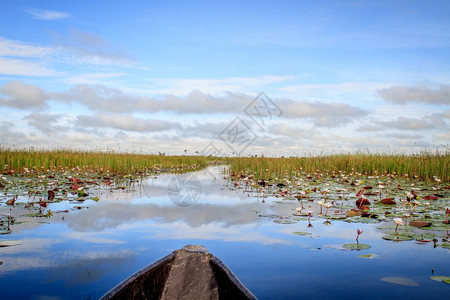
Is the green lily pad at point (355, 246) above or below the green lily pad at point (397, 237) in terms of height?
below

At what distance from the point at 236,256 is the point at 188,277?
1.29 meters

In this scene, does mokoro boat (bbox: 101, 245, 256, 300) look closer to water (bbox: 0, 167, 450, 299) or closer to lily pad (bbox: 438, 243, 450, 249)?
water (bbox: 0, 167, 450, 299)

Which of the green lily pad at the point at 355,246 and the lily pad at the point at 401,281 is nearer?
the lily pad at the point at 401,281

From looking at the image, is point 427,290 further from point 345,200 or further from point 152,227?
point 345,200

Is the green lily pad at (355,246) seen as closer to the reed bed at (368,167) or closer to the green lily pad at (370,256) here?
the green lily pad at (370,256)

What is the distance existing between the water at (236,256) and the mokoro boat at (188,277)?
0.51 m

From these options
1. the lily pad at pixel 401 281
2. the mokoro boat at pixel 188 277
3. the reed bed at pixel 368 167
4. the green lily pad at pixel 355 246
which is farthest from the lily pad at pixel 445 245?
the reed bed at pixel 368 167

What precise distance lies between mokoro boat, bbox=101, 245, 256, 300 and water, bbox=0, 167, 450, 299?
0.51 metres

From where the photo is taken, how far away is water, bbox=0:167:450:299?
118 inches

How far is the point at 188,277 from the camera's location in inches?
104

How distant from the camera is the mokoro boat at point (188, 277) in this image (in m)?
2.50

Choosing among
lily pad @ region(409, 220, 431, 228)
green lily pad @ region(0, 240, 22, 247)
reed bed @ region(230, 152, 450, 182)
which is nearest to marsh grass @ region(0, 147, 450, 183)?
reed bed @ region(230, 152, 450, 182)

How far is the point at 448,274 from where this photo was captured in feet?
11.1

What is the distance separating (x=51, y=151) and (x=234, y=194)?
16.2 metres
